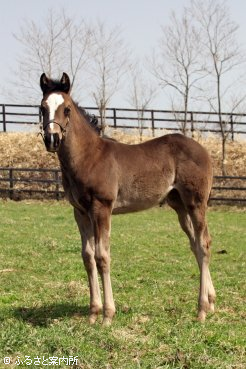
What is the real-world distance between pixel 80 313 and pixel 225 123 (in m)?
25.6

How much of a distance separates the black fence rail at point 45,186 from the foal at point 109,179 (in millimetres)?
17034

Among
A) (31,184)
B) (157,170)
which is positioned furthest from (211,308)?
(31,184)

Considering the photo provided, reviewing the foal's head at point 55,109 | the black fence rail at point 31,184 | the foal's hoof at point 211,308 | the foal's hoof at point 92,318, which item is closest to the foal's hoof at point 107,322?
the foal's hoof at point 92,318

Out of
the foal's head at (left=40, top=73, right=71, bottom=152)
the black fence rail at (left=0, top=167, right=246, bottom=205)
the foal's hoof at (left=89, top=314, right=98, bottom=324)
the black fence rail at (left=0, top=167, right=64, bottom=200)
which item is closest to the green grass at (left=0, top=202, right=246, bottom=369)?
the foal's hoof at (left=89, top=314, right=98, bottom=324)

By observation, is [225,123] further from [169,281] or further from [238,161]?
[169,281]

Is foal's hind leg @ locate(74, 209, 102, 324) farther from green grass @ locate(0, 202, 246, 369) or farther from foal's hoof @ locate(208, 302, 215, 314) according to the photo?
foal's hoof @ locate(208, 302, 215, 314)

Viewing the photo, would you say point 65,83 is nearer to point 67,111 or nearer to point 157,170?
point 67,111

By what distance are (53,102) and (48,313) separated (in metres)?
2.73

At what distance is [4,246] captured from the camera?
41.5 ft

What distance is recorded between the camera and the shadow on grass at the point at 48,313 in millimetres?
6926

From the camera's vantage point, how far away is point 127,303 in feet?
25.7

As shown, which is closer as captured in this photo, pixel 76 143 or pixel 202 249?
pixel 76 143

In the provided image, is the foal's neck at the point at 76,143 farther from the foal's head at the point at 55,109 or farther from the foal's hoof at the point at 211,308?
the foal's hoof at the point at 211,308

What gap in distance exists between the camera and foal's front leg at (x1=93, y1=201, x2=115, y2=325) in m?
6.68
